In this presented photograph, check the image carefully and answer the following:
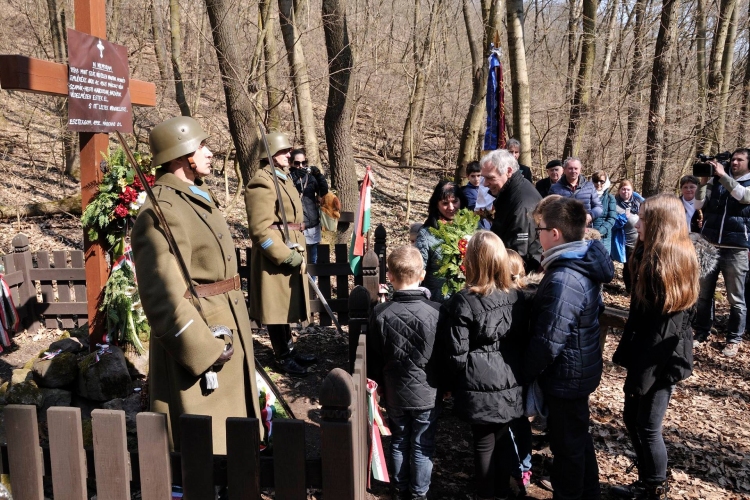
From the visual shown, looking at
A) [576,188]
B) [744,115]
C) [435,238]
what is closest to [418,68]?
[744,115]

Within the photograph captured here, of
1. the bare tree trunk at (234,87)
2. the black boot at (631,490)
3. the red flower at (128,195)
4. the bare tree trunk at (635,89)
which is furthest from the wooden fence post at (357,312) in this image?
the bare tree trunk at (635,89)

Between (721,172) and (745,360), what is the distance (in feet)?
6.40

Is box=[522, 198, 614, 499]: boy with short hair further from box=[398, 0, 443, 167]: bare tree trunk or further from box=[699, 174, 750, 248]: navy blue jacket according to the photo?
box=[398, 0, 443, 167]: bare tree trunk

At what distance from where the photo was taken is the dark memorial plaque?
4.46 m

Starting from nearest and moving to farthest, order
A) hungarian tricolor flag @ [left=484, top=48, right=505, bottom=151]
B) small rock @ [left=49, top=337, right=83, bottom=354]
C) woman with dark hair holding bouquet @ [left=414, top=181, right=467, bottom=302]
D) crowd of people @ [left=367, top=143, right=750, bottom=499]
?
crowd of people @ [left=367, top=143, right=750, bottom=499], woman with dark hair holding bouquet @ [left=414, top=181, right=467, bottom=302], small rock @ [left=49, top=337, right=83, bottom=354], hungarian tricolor flag @ [left=484, top=48, right=505, bottom=151]

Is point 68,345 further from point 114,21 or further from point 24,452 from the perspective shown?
point 114,21

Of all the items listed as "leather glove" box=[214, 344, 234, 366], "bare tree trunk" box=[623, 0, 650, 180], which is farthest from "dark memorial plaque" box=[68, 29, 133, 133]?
"bare tree trunk" box=[623, 0, 650, 180]

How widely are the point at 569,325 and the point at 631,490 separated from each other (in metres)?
1.36

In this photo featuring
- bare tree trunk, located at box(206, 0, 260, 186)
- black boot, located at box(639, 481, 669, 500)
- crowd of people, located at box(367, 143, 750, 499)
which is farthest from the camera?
bare tree trunk, located at box(206, 0, 260, 186)

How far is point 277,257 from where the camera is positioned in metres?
5.05

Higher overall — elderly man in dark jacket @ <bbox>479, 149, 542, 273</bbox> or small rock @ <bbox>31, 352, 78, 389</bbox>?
elderly man in dark jacket @ <bbox>479, 149, 542, 273</bbox>

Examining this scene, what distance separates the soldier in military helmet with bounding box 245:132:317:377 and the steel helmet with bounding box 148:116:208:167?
5.89ft

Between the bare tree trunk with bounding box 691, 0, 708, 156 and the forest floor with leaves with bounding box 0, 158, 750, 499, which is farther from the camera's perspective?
the bare tree trunk with bounding box 691, 0, 708, 156

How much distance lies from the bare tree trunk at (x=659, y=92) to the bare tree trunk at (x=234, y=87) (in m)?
6.76
